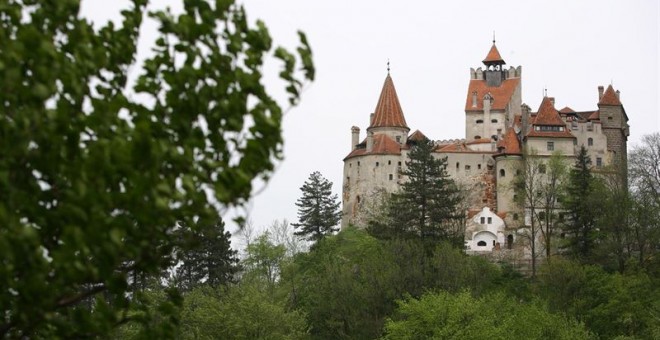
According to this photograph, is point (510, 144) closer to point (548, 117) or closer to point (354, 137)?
point (548, 117)

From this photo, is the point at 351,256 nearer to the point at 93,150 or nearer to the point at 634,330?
the point at 634,330

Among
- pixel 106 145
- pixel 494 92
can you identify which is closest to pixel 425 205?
pixel 494 92

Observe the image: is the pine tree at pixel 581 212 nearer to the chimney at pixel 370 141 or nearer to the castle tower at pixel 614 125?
the castle tower at pixel 614 125

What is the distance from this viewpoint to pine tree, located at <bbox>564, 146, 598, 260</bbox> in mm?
65000

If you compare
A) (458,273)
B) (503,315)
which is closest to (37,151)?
(503,315)

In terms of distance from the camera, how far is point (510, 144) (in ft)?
256

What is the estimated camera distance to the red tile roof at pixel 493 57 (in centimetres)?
8975

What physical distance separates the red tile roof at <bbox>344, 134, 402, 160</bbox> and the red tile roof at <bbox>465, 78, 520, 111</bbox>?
22.8 ft

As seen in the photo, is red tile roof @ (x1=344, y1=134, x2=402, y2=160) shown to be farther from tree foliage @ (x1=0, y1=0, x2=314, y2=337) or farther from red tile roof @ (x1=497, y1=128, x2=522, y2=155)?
tree foliage @ (x1=0, y1=0, x2=314, y2=337)

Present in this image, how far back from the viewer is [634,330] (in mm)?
52000

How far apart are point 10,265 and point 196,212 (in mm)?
1402

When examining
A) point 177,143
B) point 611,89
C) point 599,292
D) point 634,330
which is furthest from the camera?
point 611,89

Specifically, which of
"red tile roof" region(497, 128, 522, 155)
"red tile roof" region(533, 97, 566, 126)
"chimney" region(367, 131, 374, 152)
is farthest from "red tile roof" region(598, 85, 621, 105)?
"chimney" region(367, 131, 374, 152)

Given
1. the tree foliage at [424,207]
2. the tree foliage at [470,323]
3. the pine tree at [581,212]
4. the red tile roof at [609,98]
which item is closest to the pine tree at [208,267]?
the tree foliage at [424,207]
